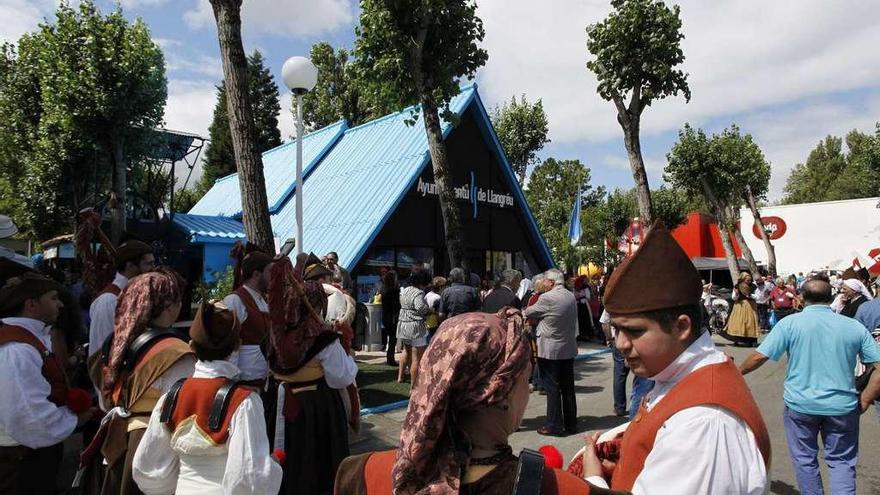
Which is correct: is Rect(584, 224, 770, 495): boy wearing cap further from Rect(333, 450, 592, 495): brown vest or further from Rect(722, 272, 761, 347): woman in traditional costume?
Rect(722, 272, 761, 347): woman in traditional costume

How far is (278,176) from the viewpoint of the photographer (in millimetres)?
19812

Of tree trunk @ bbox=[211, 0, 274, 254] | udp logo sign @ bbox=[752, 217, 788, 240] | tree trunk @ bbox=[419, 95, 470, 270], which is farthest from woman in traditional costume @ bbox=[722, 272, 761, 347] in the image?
udp logo sign @ bbox=[752, 217, 788, 240]

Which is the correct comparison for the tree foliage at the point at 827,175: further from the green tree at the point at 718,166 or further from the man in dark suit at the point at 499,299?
the man in dark suit at the point at 499,299

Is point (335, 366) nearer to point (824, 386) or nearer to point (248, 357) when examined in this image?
point (248, 357)

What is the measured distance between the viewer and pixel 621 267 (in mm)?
1917

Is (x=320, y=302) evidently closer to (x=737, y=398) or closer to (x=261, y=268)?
(x=261, y=268)

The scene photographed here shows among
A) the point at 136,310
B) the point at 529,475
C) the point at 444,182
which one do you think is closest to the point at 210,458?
the point at 136,310

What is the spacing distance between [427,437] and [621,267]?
884mm

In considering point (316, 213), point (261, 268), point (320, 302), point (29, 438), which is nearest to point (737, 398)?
point (320, 302)

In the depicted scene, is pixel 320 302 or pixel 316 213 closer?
pixel 320 302

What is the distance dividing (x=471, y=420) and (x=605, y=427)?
6.14 meters

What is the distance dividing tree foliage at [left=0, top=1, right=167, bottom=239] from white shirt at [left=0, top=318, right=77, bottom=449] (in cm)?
1121

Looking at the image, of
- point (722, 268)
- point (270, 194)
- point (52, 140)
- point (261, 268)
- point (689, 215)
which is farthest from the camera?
point (689, 215)

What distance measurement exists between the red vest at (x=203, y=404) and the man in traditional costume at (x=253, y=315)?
5.74 feet
